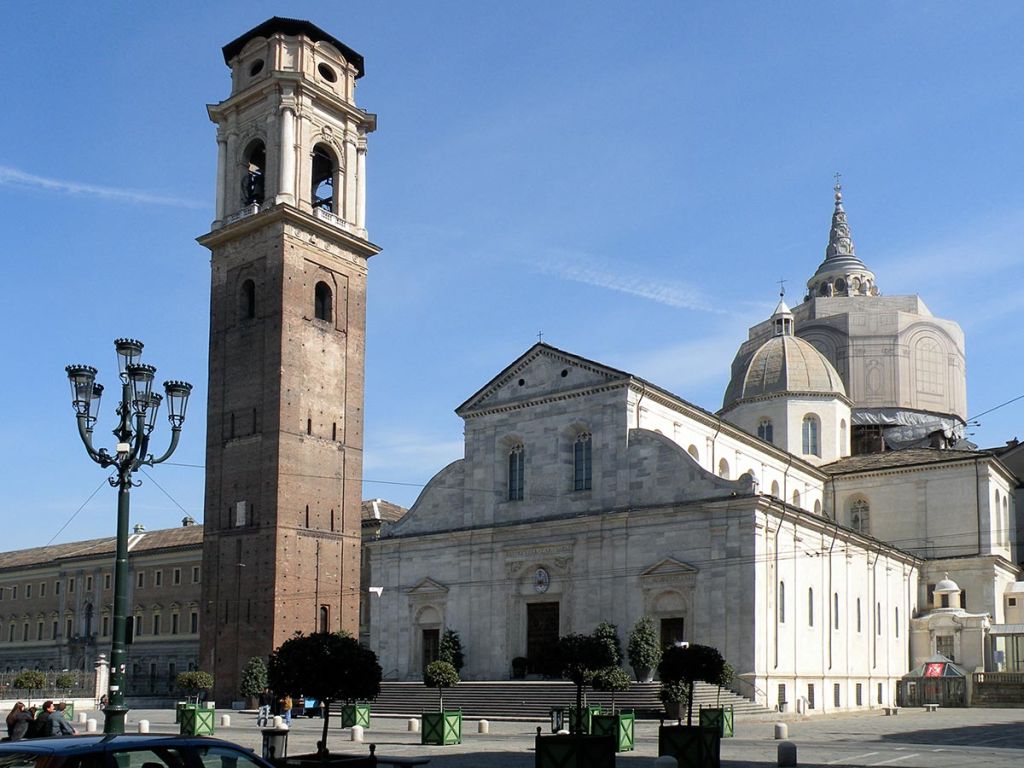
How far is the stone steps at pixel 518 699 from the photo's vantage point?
39219 mm

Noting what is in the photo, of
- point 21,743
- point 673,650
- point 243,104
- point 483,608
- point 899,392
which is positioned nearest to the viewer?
point 21,743

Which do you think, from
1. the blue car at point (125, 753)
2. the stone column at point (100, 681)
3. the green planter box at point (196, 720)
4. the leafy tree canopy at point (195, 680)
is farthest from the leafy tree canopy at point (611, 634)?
the blue car at point (125, 753)

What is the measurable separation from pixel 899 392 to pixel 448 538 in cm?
3338

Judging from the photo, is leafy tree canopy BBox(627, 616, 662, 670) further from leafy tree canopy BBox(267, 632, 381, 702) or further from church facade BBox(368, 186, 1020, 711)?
leafy tree canopy BBox(267, 632, 381, 702)

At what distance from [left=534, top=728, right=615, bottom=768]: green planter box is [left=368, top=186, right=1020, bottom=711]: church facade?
71.9ft

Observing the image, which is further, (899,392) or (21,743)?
(899,392)

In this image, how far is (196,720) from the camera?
3059 centimetres

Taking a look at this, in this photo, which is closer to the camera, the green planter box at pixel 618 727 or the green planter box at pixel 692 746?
the green planter box at pixel 692 746

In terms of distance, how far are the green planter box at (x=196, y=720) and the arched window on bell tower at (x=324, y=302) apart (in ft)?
92.4

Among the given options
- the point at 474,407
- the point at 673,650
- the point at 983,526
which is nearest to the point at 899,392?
the point at 983,526

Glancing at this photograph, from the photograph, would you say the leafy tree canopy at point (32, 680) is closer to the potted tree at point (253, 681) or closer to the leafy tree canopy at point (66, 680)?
the leafy tree canopy at point (66, 680)

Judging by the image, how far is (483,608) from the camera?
48188 mm

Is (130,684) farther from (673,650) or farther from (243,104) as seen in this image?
(673,650)

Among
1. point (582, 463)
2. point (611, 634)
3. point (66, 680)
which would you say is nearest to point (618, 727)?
point (611, 634)
